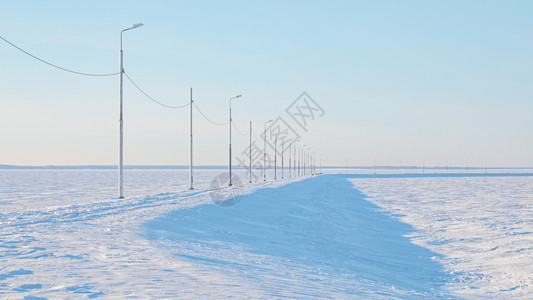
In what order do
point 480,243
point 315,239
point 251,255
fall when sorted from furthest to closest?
point 480,243 < point 315,239 < point 251,255

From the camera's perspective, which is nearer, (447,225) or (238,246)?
(238,246)

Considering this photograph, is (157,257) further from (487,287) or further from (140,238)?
(487,287)

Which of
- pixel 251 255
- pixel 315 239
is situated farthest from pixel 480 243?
pixel 251 255

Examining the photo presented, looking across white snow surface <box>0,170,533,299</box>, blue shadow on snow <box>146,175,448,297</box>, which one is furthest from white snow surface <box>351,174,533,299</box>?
blue shadow on snow <box>146,175,448,297</box>

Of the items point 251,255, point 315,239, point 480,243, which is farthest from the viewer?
point 480,243

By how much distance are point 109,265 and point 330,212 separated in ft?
76.0

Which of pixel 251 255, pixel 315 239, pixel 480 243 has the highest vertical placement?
pixel 251 255

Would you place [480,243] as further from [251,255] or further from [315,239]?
[251,255]

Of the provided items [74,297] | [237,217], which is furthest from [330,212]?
[74,297]

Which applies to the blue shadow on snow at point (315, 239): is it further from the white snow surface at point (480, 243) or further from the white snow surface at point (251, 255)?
the white snow surface at point (480, 243)

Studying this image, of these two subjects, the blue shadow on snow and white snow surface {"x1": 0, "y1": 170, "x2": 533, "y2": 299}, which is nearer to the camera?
white snow surface {"x1": 0, "y1": 170, "x2": 533, "y2": 299}

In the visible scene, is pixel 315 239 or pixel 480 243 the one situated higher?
pixel 315 239

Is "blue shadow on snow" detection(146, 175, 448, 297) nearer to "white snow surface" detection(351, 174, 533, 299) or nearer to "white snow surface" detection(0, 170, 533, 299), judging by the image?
"white snow surface" detection(0, 170, 533, 299)

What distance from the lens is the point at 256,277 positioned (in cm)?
984
